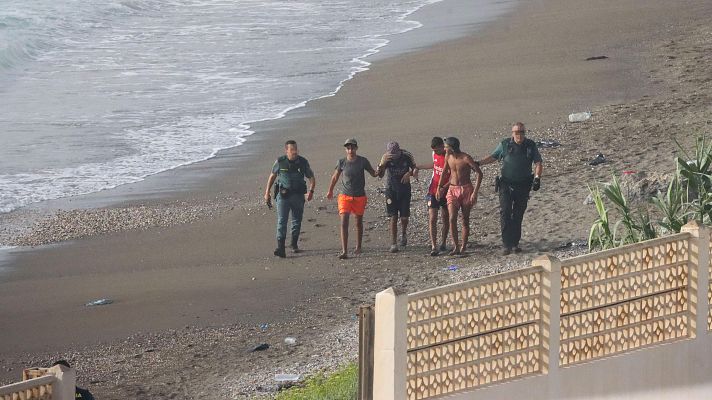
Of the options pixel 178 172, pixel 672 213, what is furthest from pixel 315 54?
pixel 672 213

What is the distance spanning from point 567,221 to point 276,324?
13.5 feet

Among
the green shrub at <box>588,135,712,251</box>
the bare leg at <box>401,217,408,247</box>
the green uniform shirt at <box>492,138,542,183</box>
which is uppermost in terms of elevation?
the green shrub at <box>588,135,712,251</box>

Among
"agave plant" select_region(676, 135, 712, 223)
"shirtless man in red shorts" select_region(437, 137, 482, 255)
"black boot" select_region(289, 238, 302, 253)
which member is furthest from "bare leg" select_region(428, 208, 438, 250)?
"agave plant" select_region(676, 135, 712, 223)

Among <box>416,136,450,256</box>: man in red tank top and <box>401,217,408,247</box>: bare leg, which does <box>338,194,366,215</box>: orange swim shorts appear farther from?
<box>416,136,450,256</box>: man in red tank top

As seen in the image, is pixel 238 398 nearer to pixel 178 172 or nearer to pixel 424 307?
pixel 424 307

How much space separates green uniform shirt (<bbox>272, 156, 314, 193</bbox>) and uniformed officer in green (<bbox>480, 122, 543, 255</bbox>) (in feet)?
6.42

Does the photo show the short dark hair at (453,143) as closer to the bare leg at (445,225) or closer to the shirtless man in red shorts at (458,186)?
the shirtless man in red shorts at (458,186)

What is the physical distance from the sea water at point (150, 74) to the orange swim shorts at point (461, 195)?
6.12 metres

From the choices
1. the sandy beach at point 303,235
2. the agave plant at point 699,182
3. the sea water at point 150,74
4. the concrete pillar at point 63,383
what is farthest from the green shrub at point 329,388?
the sea water at point 150,74

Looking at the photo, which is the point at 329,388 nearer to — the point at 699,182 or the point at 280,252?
the point at 699,182

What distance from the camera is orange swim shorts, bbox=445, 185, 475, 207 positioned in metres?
14.3

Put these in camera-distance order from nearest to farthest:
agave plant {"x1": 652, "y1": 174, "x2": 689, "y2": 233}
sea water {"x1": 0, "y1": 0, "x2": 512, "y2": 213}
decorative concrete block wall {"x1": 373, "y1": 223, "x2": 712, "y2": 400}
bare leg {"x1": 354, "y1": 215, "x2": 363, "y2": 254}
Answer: decorative concrete block wall {"x1": 373, "y1": 223, "x2": 712, "y2": 400}
agave plant {"x1": 652, "y1": 174, "x2": 689, "y2": 233}
bare leg {"x1": 354, "y1": 215, "x2": 363, "y2": 254}
sea water {"x1": 0, "y1": 0, "x2": 512, "y2": 213}

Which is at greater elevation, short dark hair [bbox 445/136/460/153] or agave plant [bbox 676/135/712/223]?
agave plant [bbox 676/135/712/223]

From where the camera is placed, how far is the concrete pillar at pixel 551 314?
27.0 ft
